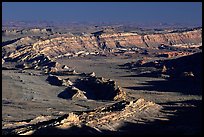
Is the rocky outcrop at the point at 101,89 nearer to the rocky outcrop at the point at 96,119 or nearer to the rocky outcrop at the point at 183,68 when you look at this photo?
the rocky outcrop at the point at 96,119

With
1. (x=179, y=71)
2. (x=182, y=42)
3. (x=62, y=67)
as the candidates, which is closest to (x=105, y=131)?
(x=179, y=71)

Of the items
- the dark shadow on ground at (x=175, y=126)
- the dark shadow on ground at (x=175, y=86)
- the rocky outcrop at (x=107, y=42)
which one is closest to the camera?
the dark shadow on ground at (x=175, y=126)

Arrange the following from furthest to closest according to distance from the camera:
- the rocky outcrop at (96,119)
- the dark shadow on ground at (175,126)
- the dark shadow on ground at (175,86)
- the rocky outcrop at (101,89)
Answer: the dark shadow on ground at (175,86)
the rocky outcrop at (101,89)
the dark shadow on ground at (175,126)
the rocky outcrop at (96,119)

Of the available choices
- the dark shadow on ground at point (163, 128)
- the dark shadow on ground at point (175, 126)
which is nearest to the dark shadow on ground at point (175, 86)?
the dark shadow on ground at point (163, 128)

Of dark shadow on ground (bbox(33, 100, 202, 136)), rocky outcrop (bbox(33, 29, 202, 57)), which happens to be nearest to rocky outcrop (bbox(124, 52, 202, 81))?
dark shadow on ground (bbox(33, 100, 202, 136))

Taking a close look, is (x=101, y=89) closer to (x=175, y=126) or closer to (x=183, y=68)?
(x=183, y=68)

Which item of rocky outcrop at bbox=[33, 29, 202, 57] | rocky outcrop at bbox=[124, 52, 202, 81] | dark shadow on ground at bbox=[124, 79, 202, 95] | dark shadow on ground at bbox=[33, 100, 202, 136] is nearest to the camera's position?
dark shadow on ground at bbox=[33, 100, 202, 136]

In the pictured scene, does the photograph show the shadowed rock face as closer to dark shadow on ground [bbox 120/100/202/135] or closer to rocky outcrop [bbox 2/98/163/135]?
rocky outcrop [bbox 2/98/163/135]

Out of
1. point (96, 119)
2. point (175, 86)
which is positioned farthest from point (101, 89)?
point (96, 119)
